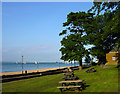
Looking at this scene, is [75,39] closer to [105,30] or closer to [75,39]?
[75,39]

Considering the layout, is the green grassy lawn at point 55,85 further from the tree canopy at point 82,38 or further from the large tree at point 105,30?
the tree canopy at point 82,38

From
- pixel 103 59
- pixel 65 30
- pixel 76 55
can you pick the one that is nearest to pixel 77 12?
pixel 65 30

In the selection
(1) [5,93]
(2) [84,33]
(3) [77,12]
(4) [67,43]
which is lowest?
(1) [5,93]

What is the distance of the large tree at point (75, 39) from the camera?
36031mm

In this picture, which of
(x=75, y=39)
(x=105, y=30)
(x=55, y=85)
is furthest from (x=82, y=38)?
(x=55, y=85)

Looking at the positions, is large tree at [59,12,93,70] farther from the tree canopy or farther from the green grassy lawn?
the green grassy lawn

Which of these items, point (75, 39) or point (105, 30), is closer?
point (105, 30)

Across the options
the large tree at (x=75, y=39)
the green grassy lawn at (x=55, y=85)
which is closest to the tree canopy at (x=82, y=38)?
the large tree at (x=75, y=39)

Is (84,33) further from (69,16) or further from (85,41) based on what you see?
(69,16)

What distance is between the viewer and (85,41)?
36.6 meters

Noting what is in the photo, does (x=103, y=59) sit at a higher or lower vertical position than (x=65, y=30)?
lower

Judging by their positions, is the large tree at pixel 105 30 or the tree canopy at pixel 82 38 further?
the tree canopy at pixel 82 38

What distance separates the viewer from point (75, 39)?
37.1 meters

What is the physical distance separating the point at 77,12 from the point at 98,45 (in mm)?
9709
